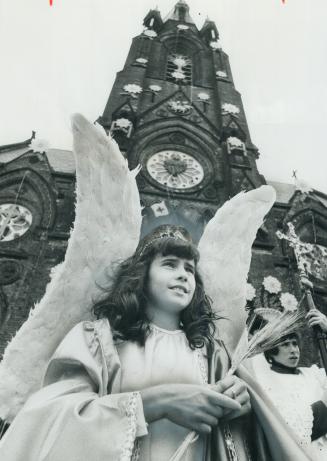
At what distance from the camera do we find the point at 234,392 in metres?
2.30

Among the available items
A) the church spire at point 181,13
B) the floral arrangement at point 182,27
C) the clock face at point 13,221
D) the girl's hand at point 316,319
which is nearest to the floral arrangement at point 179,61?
the floral arrangement at point 182,27

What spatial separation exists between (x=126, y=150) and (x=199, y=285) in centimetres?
1203

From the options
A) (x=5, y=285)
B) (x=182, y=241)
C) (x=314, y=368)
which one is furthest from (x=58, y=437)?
(x=5, y=285)

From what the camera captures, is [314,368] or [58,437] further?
[314,368]

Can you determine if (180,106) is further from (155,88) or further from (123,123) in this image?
(123,123)

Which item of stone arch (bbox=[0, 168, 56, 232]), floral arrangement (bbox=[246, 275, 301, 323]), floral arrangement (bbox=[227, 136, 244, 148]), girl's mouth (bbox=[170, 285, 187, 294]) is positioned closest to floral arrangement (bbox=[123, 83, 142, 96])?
floral arrangement (bbox=[227, 136, 244, 148])

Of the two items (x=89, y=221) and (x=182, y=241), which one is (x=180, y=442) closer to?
(x=182, y=241)

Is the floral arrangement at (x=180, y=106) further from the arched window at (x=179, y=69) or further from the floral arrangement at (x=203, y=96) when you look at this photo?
the arched window at (x=179, y=69)

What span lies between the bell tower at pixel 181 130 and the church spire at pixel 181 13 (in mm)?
5248

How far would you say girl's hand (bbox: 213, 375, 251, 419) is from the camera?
230 cm

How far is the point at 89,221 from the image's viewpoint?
10.1 ft

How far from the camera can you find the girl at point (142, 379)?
79.7 inches

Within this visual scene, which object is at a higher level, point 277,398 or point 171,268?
point 171,268

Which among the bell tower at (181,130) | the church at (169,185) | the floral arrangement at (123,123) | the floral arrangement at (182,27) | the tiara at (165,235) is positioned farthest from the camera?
the floral arrangement at (182,27)
